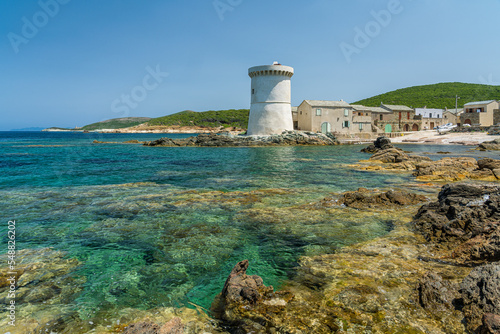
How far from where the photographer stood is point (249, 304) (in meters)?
3.57

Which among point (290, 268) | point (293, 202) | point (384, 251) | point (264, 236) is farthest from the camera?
point (293, 202)

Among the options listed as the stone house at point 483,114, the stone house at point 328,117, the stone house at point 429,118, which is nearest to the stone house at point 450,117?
the stone house at point 429,118

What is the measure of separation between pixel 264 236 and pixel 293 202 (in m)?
2.93

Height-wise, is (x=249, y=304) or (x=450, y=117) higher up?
(x=450, y=117)

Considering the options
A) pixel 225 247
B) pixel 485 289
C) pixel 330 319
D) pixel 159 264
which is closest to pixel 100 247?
pixel 159 264

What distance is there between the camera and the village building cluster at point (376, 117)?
146ft

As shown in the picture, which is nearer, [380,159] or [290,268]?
[290,268]

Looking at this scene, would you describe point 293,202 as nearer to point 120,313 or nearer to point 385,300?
point 385,300

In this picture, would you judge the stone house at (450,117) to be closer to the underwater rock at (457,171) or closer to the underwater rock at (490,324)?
the underwater rock at (457,171)

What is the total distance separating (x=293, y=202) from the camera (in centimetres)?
881

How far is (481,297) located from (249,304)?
2493mm

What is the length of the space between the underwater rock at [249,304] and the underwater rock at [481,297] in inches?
73.6

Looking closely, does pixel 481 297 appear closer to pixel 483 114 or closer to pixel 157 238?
pixel 157 238

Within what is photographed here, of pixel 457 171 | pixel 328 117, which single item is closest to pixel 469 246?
pixel 457 171
